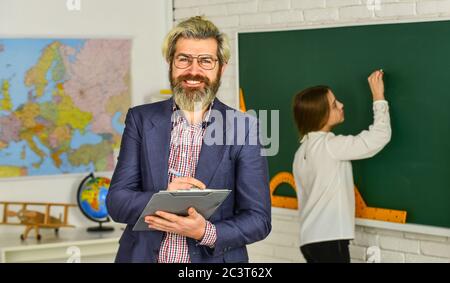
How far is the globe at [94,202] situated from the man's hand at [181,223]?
2428 mm

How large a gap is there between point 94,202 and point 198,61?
8.00ft

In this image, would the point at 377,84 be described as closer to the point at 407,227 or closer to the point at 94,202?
the point at 407,227

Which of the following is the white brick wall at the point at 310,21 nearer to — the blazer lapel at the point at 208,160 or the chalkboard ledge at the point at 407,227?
the chalkboard ledge at the point at 407,227

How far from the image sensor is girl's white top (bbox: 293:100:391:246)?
364cm

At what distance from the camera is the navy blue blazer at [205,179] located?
2.04 metres

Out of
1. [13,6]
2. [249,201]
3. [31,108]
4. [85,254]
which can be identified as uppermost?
[13,6]

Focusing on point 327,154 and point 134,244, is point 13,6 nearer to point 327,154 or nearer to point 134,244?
point 327,154

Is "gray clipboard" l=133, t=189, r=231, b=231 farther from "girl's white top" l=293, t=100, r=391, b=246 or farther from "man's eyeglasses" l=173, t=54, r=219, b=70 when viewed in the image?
"girl's white top" l=293, t=100, r=391, b=246

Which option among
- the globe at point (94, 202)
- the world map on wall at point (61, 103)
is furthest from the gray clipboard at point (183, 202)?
the world map on wall at point (61, 103)

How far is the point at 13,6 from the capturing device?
14.3 feet

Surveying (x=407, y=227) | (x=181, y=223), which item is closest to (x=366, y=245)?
(x=407, y=227)
